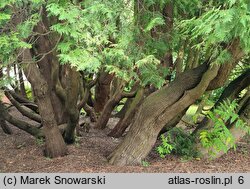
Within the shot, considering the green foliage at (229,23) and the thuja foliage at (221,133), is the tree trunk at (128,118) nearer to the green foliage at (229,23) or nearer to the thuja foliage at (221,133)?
the thuja foliage at (221,133)

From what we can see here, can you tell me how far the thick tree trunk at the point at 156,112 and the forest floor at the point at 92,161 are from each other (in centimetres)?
24

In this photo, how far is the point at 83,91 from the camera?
1038 centimetres

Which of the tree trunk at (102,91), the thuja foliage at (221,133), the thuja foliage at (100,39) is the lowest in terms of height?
the tree trunk at (102,91)

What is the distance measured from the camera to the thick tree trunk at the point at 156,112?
6824mm

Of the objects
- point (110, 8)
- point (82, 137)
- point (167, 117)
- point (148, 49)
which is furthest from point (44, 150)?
point (110, 8)

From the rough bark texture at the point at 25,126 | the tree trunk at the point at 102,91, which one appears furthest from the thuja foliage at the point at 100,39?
the tree trunk at the point at 102,91

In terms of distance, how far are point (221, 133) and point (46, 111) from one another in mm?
3157

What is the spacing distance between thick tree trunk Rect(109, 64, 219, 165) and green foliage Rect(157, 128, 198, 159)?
0.42 meters

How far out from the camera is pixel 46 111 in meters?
7.21

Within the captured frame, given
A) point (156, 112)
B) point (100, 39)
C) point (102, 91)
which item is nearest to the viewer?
point (100, 39)

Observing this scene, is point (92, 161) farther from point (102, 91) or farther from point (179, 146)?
point (102, 91)

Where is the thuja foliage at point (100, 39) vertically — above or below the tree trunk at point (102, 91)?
above

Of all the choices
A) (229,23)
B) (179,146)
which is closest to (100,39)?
(229,23)

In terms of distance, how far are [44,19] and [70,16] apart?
6.50 ft
